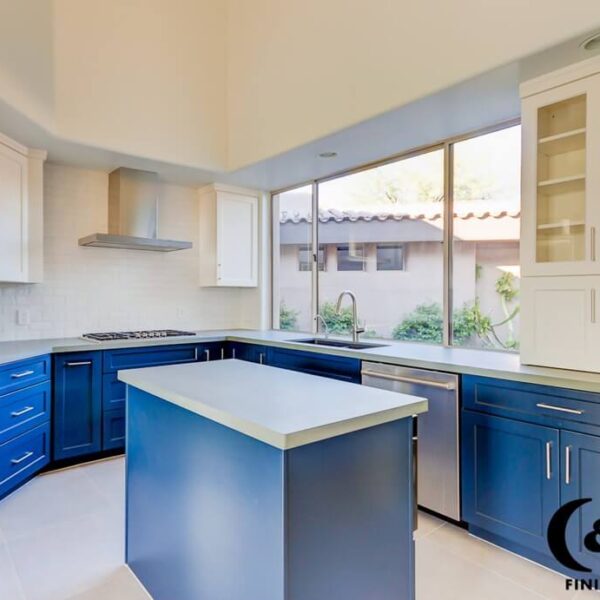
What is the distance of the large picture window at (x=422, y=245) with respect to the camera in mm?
3000

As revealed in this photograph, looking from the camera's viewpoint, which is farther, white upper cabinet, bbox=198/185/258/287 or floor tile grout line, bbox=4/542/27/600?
white upper cabinet, bbox=198/185/258/287

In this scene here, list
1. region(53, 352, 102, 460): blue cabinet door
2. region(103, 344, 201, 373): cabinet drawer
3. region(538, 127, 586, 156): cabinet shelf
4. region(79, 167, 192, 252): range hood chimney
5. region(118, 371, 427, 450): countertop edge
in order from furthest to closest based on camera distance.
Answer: region(79, 167, 192, 252): range hood chimney, region(103, 344, 201, 373): cabinet drawer, region(53, 352, 102, 460): blue cabinet door, region(538, 127, 586, 156): cabinet shelf, region(118, 371, 427, 450): countertop edge

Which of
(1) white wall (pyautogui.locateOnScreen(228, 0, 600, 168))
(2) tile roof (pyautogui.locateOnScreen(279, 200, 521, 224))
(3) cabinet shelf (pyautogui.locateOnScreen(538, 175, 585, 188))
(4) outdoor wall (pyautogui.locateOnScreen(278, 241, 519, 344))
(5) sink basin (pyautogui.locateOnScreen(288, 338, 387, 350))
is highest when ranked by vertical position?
(1) white wall (pyautogui.locateOnScreen(228, 0, 600, 168))

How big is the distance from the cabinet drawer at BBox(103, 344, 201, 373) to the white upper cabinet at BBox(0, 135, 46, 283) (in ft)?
2.77

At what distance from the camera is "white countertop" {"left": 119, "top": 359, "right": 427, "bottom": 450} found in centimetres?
123

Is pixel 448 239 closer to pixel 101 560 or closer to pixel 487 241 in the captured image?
pixel 487 241

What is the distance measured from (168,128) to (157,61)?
506mm

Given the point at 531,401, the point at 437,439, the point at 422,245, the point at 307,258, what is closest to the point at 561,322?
the point at 531,401

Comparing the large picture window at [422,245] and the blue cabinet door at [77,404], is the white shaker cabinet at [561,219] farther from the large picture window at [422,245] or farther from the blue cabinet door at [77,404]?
the blue cabinet door at [77,404]

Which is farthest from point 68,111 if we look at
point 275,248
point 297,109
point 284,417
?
point 284,417

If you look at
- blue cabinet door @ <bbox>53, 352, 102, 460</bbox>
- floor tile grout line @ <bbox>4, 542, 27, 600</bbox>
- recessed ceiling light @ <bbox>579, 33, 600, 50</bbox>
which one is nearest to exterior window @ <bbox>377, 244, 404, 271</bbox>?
recessed ceiling light @ <bbox>579, 33, 600, 50</bbox>

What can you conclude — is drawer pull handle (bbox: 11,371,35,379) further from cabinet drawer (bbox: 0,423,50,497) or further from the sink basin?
the sink basin

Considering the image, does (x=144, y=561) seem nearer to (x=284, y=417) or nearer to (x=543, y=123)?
(x=284, y=417)

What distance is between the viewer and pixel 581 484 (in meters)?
1.94
